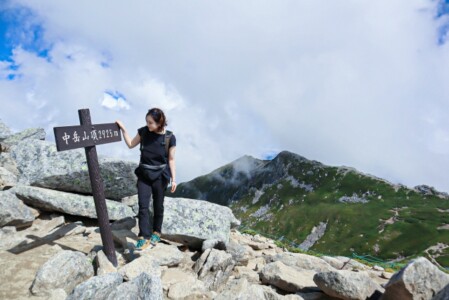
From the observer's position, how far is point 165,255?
11.2 meters

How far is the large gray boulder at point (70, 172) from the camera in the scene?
15.5 metres

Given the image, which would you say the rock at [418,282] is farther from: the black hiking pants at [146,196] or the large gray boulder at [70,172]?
the large gray boulder at [70,172]

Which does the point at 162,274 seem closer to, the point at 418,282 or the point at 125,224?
the point at 125,224

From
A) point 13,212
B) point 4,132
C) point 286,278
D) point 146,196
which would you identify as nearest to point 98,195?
point 146,196

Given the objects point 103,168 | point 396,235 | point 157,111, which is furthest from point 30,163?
point 396,235

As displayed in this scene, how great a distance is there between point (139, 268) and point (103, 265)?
137cm

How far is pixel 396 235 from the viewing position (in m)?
163

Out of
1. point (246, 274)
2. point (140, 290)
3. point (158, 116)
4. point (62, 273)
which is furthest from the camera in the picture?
point (246, 274)

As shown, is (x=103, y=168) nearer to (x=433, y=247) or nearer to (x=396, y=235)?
(x=433, y=247)

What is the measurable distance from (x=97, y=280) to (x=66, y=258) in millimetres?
2193

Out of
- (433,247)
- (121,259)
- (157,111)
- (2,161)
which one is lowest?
(433,247)

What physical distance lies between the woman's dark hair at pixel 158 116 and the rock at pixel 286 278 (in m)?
5.93

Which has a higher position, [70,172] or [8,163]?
[8,163]

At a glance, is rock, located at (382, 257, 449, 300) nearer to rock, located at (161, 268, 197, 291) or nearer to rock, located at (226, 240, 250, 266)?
rock, located at (161, 268, 197, 291)
